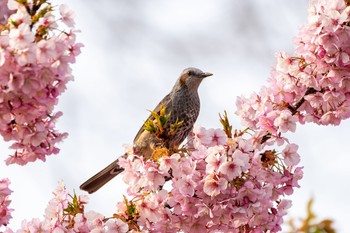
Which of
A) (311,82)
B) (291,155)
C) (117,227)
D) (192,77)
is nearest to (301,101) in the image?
(311,82)

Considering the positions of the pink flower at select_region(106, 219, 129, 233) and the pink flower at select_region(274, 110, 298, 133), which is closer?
the pink flower at select_region(106, 219, 129, 233)

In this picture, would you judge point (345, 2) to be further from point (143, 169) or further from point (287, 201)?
point (143, 169)

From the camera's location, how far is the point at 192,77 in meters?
9.06

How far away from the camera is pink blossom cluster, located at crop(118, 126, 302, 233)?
4672mm

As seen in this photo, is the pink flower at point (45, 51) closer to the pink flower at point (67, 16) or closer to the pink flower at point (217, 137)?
the pink flower at point (67, 16)

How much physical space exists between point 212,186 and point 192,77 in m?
4.54

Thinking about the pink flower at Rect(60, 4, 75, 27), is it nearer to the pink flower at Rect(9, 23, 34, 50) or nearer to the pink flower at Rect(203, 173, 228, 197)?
the pink flower at Rect(9, 23, 34, 50)

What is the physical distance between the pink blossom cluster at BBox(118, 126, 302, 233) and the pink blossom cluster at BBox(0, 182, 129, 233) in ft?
0.57

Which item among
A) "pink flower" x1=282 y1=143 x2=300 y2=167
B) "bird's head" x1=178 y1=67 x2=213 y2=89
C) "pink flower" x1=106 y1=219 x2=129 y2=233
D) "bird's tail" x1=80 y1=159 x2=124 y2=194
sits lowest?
"pink flower" x1=106 y1=219 x2=129 y2=233

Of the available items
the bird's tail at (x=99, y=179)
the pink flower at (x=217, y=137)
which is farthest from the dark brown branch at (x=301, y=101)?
the bird's tail at (x=99, y=179)

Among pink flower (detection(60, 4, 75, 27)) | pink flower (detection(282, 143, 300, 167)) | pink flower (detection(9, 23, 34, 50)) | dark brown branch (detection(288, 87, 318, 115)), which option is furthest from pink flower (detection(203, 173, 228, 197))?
pink flower (detection(9, 23, 34, 50))

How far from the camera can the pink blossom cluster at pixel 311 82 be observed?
4902mm

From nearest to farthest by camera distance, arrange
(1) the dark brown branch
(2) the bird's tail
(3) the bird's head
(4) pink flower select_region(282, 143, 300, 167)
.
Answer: (4) pink flower select_region(282, 143, 300, 167)
(1) the dark brown branch
(3) the bird's head
(2) the bird's tail

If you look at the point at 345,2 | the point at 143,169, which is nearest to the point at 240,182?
the point at 143,169
